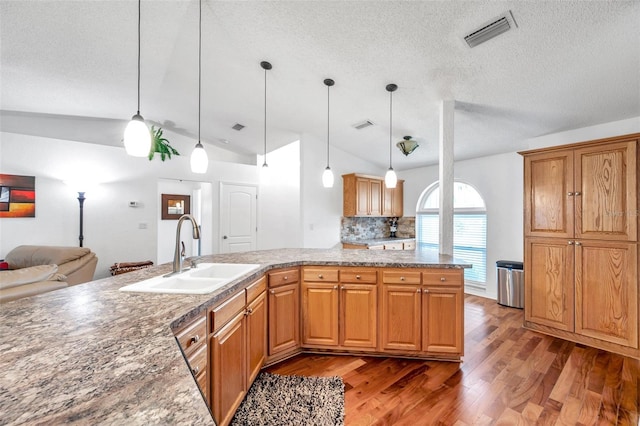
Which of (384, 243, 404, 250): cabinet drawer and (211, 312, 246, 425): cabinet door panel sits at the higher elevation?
(384, 243, 404, 250): cabinet drawer

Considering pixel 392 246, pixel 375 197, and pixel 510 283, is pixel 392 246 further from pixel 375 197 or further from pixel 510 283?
pixel 510 283

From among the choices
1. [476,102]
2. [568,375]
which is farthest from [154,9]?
[568,375]

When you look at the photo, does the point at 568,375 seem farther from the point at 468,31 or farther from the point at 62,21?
the point at 62,21

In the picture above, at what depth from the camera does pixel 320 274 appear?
2.49 meters

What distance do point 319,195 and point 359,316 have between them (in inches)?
103

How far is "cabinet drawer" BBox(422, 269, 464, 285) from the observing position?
2.35 metres

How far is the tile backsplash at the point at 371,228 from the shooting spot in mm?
5145

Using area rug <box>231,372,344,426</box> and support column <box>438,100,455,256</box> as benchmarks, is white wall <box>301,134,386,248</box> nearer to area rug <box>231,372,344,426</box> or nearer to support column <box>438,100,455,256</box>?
support column <box>438,100,455,256</box>

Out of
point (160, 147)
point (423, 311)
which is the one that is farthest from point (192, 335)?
point (160, 147)

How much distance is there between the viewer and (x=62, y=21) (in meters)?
2.34

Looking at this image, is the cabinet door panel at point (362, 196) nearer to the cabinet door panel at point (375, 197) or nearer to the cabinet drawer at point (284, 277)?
the cabinet door panel at point (375, 197)

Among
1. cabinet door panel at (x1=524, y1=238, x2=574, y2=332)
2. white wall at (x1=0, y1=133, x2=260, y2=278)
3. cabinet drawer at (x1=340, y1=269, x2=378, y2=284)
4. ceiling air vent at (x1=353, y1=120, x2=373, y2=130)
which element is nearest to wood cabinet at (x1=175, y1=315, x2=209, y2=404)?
cabinet drawer at (x1=340, y1=269, x2=378, y2=284)

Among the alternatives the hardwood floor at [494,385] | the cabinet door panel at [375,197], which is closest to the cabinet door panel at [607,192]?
the hardwood floor at [494,385]

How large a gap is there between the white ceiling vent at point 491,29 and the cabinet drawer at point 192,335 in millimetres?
2728
